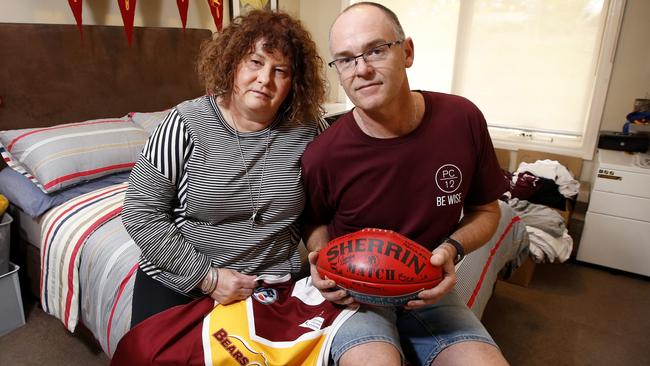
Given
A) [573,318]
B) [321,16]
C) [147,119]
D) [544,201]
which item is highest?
[321,16]

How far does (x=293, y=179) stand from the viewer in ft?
3.91

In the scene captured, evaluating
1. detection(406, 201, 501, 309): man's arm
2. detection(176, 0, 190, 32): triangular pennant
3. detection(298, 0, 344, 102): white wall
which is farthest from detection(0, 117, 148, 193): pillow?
detection(298, 0, 344, 102): white wall

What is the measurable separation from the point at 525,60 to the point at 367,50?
2.70 meters

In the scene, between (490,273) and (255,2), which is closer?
(490,273)

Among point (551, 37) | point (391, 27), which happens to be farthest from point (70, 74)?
point (551, 37)

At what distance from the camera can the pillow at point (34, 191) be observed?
→ 190cm

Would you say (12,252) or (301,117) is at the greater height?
(301,117)

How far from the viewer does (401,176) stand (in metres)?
1.12

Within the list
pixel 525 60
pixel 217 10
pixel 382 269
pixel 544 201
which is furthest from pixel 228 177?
pixel 525 60

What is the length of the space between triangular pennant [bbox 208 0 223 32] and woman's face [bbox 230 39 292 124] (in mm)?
2049

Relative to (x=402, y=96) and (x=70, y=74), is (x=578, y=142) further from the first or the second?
(x=70, y=74)

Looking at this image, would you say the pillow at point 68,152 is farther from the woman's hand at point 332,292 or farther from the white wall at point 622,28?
the woman's hand at point 332,292

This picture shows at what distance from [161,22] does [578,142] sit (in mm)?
3243

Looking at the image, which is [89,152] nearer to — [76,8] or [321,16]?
[76,8]
